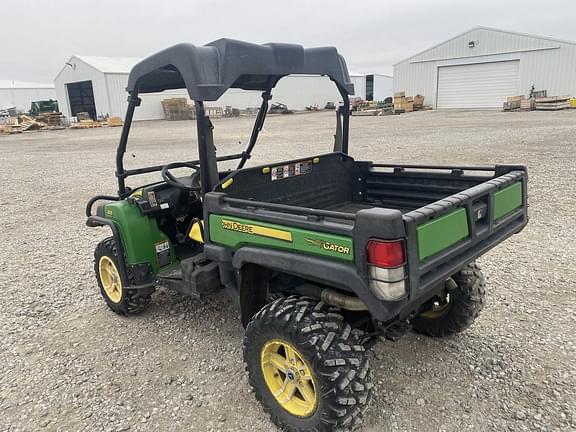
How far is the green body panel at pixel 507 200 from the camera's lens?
104 inches

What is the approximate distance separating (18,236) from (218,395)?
4.92 metres

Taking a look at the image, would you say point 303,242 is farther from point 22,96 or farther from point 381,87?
point 22,96

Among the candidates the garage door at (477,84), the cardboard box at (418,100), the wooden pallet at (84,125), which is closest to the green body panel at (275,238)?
the garage door at (477,84)

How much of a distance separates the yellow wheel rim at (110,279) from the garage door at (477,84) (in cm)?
2923

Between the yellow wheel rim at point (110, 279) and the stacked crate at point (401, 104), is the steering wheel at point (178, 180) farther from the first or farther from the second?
the stacked crate at point (401, 104)

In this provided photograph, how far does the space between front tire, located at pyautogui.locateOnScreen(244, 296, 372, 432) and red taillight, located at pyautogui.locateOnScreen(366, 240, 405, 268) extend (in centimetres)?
53

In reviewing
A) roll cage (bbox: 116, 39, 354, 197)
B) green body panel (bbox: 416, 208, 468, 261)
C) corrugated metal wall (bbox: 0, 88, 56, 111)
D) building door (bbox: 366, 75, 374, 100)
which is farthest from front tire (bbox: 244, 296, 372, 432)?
corrugated metal wall (bbox: 0, 88, 56, 111)

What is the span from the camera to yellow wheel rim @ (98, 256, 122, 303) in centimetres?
378

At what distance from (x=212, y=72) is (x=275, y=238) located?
3.29 ft

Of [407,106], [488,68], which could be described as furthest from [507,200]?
[488,68]

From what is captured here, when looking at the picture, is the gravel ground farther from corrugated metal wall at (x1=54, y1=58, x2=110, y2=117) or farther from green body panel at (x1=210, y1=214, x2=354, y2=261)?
corrugated metal wall at (x1=54, y1=58, x2=110, y2=117)

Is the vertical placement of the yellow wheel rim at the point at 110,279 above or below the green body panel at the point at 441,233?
below

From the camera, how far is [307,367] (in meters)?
2.34

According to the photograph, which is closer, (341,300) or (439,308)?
(341,300)
